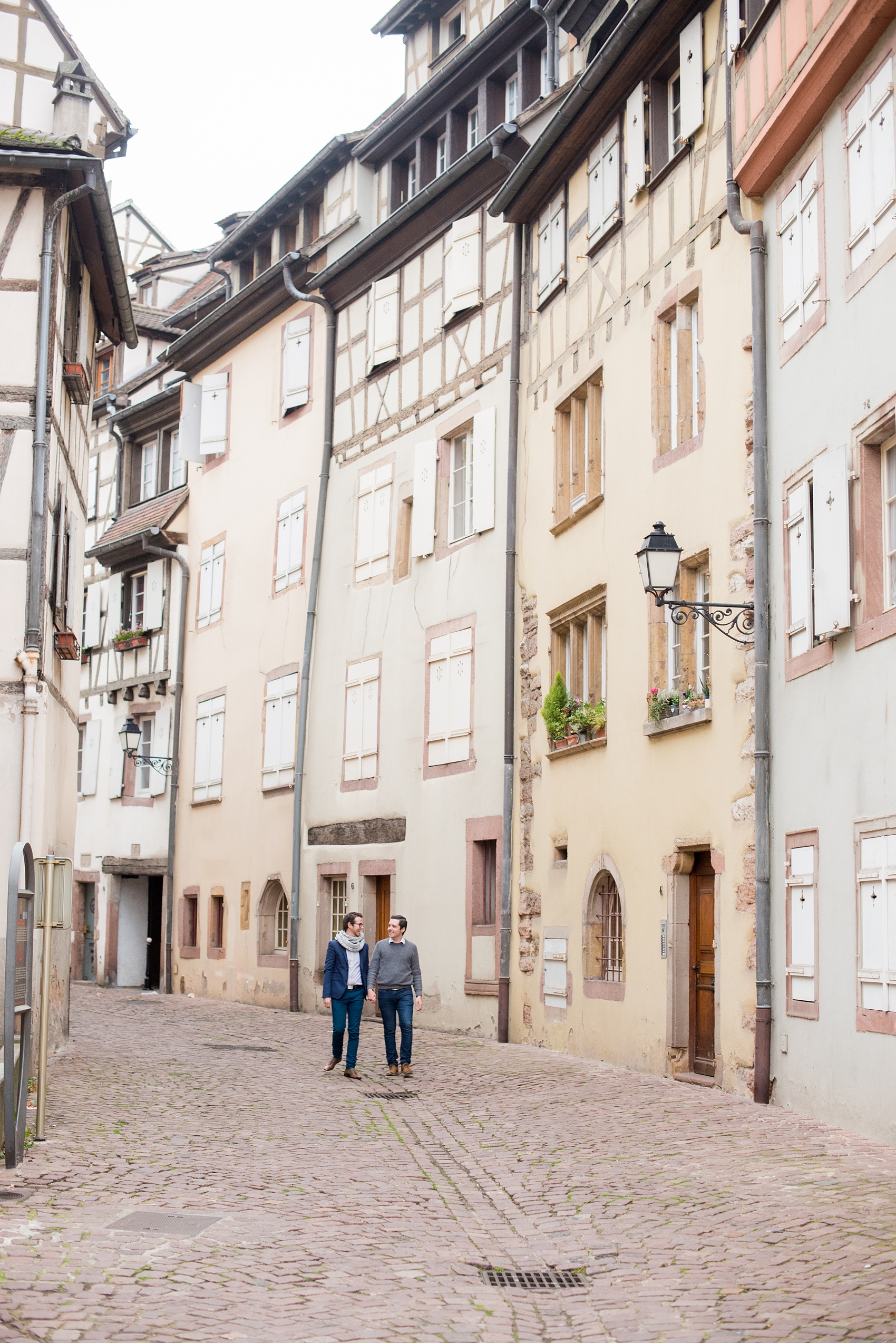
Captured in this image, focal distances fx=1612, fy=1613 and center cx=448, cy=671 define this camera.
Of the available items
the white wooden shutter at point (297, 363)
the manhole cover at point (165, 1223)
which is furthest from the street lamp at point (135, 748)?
the manhole cover at point (165, 1223)

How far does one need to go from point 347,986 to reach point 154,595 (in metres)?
15.8

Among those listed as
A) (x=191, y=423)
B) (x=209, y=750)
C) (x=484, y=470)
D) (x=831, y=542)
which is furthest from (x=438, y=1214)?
→ (x=191, y=423)

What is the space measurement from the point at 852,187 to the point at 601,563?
5.21 meters

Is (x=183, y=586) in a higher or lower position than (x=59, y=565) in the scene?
higher

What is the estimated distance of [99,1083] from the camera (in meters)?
12.2

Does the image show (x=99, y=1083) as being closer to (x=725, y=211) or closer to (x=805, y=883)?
(x=805, y=883)

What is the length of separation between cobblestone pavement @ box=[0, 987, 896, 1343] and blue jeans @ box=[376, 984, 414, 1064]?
426 millimetres

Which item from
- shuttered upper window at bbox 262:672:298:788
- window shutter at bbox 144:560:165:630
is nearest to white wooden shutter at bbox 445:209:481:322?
shuttered upper window at bbox 262:672:298:788

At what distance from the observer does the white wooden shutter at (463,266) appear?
18.7 meters

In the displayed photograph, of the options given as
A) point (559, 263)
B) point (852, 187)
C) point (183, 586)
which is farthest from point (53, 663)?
point (183, 586)

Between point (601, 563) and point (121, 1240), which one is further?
point (601, 563)

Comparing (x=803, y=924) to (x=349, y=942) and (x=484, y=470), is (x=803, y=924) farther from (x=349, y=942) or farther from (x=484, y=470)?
(x=484, y=470)

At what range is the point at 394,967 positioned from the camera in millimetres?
13172

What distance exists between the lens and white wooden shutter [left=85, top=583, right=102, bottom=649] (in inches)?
1177
